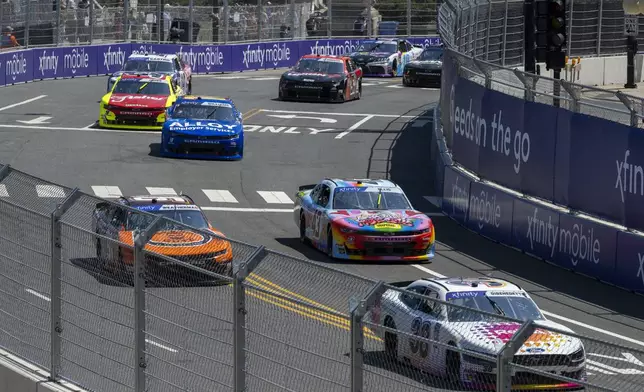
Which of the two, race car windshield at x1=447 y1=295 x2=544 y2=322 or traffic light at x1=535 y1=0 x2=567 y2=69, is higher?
traffic light at x1=535 y1=0 x2=567 y2=69

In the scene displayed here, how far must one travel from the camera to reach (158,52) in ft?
169

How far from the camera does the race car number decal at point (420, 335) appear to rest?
232 inches

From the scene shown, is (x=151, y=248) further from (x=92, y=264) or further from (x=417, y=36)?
(x=417, y=36)

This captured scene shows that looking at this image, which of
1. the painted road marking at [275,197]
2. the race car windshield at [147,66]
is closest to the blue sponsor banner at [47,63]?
the race car windshield at [147,66]

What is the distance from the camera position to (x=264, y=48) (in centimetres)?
5603

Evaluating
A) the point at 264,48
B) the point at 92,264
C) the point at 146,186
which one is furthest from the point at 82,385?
the point at 264,48

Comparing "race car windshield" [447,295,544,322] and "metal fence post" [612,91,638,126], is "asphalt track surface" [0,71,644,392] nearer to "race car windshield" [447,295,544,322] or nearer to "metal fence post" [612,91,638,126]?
"metal fence post" [612,91,638,126]

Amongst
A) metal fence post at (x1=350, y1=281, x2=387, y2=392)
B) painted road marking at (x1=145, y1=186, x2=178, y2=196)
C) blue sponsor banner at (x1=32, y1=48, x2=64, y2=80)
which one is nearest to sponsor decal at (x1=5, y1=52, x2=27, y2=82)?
blue sponsor banner at (x1=32, y1=48, x2=64, y2=80)

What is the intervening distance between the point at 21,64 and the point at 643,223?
30.4 m

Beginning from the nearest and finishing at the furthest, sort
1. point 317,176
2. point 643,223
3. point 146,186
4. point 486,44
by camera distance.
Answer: point 643,223, point 146,186, point 317,176, point 486,44

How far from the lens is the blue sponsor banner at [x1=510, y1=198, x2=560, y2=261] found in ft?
69.1

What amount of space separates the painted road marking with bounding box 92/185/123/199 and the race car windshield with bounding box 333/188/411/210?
570 centimetres

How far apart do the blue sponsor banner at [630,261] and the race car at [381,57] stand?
3412cm

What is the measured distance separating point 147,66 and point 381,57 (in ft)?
53.3
